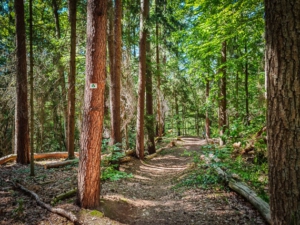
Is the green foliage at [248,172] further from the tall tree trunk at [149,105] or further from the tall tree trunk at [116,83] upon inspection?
the tall tree trunk at [149,105]

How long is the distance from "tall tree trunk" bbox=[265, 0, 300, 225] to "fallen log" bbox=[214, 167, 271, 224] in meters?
2.12

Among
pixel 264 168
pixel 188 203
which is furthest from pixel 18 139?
pixel 264 168

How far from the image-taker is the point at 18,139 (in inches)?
365

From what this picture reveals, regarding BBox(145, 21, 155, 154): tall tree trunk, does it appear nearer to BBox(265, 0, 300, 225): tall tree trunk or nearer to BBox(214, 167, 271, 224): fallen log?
BBox(214, 167, 271, 224): fallen log

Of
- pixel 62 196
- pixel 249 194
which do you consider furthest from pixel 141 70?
pixel 249 194

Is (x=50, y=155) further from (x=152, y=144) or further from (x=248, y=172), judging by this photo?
(x=248, y=172)

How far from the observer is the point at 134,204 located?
543 centimetres

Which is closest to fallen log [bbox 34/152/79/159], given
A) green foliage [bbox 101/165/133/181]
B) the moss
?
green foliage [bbox 101/165/133/181]

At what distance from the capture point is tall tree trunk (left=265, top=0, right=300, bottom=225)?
78.5 inches

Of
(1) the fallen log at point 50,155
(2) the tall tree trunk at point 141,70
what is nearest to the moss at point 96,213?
(2) the tall tree trunk at point 141,70

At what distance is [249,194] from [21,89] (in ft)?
32.2

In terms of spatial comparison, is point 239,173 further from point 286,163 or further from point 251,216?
point 286,163

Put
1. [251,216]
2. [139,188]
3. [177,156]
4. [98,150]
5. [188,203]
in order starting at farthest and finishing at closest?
[177,156], [139,188], [188,203], [98,150], [251,216]

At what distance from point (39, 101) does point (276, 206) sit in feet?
39.7
